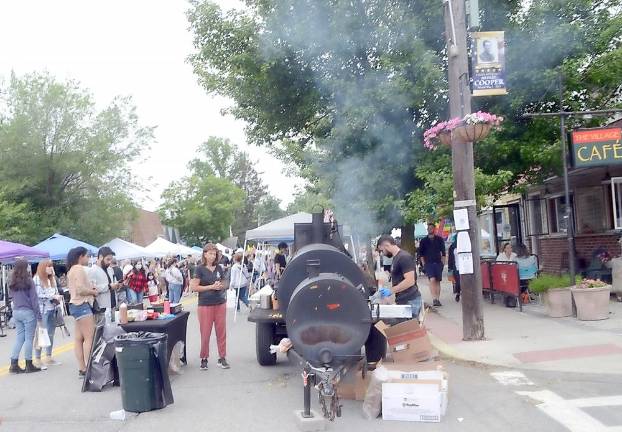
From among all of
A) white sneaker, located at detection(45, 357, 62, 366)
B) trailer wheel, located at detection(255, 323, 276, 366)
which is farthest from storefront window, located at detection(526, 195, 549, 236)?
white sneaker, located at detection(45, 357, 62, 366)

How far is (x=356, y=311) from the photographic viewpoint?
20.2ft

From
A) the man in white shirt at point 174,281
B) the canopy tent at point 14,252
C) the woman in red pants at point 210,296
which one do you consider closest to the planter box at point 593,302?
the woman in red pants at point 210,296

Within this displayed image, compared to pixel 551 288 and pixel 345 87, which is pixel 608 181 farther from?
pixel 345 87

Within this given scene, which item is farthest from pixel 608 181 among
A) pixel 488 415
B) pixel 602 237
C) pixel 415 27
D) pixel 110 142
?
pixel 110 142

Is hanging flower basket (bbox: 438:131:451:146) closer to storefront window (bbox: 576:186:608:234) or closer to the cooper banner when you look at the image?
the cooper banner

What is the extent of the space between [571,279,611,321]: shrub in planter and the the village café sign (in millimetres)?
1929

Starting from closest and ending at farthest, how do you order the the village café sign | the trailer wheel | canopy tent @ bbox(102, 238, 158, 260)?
1. the trailer wheel
2. the the village café sign
3. canopy tent @ bbox(102, 238, 158, 260)

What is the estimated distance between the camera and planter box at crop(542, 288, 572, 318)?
1073cm

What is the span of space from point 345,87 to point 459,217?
4.33 meters

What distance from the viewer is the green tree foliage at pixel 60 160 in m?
28.7

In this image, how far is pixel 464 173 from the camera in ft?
30.5

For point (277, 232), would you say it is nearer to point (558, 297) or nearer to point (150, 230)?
point (558, 297)

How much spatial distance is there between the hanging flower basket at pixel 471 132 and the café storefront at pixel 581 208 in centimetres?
244

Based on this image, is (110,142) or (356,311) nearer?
(356,311)
